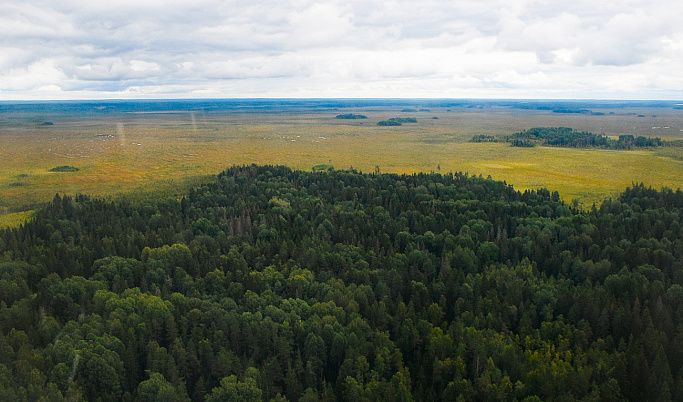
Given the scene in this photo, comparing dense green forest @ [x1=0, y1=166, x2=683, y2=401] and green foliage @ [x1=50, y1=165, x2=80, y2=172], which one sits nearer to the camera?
dense green forest @ [x1=0, y1=166, x2=683, y2=401]

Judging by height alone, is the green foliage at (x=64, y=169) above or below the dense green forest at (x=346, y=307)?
above

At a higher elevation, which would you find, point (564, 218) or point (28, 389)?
point (564, 218)

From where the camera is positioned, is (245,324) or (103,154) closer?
(245,324)

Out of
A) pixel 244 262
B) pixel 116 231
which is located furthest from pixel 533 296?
pixel 116 231

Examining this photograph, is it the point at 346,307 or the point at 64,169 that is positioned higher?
the point at 64,169

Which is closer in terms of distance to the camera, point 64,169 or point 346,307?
point 346,307

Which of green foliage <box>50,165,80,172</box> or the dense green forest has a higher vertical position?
green foliage <box>50,165,80,172</box>

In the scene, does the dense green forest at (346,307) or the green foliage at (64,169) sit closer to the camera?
the dense green forest at (346,307)

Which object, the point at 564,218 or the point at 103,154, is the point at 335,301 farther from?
the point at 103,154
